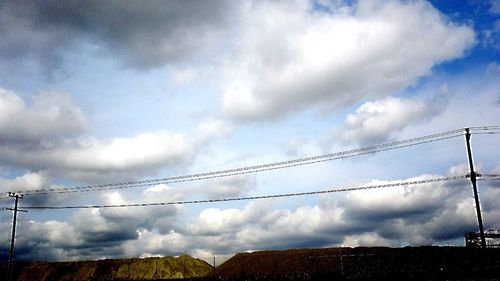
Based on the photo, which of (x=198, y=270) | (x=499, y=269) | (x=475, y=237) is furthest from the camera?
(x=198, y=270)

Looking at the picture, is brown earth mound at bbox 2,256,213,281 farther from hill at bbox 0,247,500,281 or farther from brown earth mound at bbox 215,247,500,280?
brown earth mound at bbox 215,247,500,280

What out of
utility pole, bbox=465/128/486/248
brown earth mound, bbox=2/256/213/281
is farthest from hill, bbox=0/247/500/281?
utility pole, bbox=465/128/486/248

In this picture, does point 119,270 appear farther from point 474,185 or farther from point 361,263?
point 474,185

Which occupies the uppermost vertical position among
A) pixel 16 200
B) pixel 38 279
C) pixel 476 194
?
pixel 16 200

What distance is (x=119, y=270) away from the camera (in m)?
79.6

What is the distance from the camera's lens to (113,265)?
3216 inches

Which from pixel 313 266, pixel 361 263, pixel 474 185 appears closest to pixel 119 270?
pixel 313 266

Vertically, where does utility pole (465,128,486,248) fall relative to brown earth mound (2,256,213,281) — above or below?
above

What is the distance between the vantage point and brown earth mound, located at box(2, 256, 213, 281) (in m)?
77.4

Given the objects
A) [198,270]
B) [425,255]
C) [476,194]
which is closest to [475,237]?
[425,255]

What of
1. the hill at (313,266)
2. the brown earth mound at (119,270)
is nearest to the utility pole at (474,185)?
the hill at (313,266)

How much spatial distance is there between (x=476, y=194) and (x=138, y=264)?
66.7 meters

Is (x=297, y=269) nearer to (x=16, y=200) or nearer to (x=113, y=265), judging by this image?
(x=16, y=200)

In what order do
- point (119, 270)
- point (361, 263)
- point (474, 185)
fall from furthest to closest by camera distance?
point (119, 270), point (361, 263), point (474, 185)
